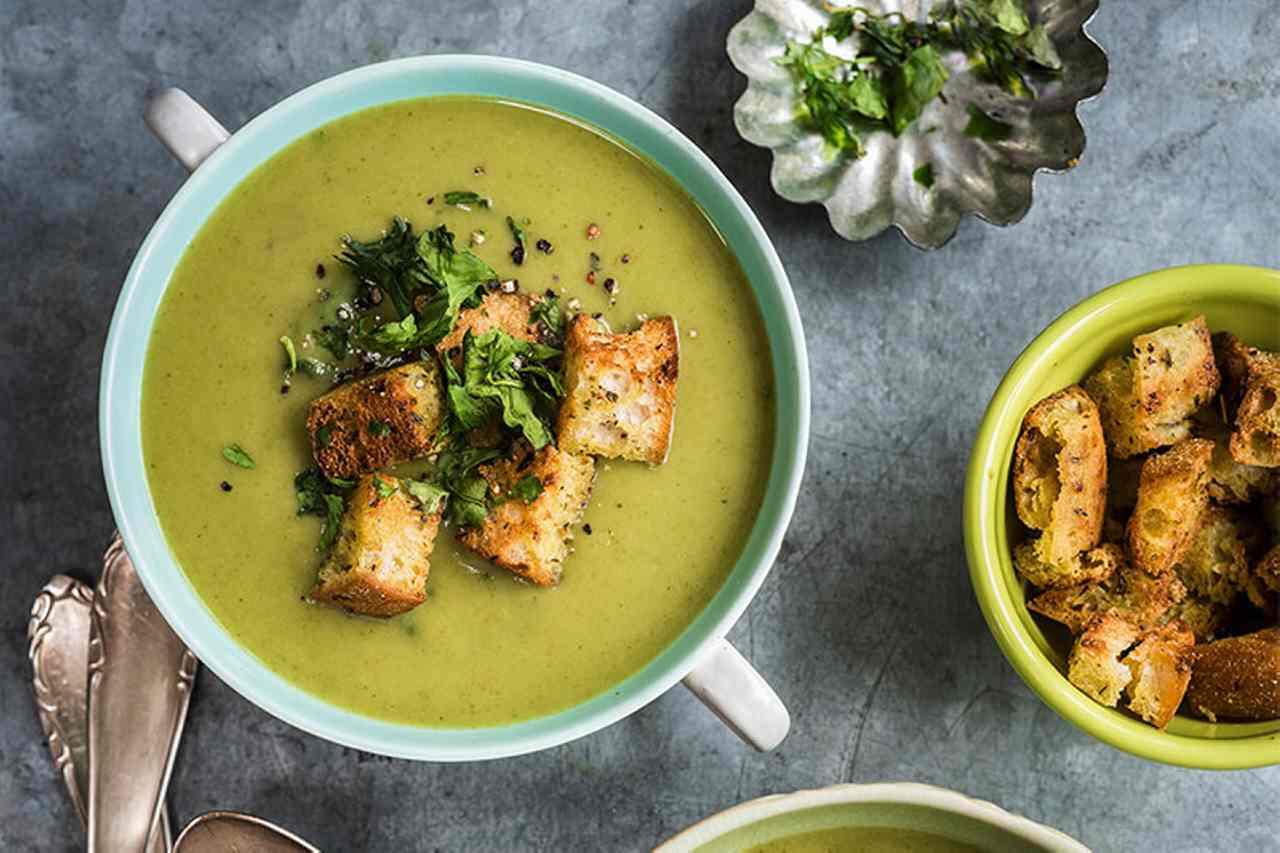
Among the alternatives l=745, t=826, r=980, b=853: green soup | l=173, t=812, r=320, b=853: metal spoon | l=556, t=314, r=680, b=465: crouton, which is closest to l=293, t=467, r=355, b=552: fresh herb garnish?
l=556, t=314, r=680, b=465: crouton

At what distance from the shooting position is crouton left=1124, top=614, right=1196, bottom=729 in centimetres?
214

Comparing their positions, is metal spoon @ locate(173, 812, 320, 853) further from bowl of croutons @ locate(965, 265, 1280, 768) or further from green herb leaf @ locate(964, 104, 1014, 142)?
green herb leaf @ locate(964, 104, 1014, 142)

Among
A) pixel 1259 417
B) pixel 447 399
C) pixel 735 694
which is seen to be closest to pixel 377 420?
pixel 447 399

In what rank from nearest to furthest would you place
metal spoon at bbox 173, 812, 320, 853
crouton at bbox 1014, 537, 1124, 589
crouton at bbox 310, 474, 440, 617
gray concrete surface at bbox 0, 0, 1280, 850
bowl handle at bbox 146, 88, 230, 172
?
crouton at bbox 310, 474, 440, 617 → bowl handle at bbox 146, 88, 230, 172 → crouton at bbox 1014, 537, 1124, 589 → metal spoon at bbox 173, 812, 320, 853 → gray concrete surface at bbox 0, 0, 1280, 850

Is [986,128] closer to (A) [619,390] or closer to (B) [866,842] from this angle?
(A) [619,390]

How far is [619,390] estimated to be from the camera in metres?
2.01

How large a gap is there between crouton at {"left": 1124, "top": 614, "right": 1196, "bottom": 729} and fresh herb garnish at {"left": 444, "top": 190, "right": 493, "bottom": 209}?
1.29m

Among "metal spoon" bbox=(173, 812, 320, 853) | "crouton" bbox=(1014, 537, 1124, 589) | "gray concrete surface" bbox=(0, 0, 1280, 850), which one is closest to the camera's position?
"crouton" bbox=(1014, 537, 1124, 589)

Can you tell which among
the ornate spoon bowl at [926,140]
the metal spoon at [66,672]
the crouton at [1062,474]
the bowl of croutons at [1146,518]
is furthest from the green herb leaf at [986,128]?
the metal spoon at [66,672]

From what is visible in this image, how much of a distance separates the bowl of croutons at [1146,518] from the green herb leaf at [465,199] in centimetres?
91

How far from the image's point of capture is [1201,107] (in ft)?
8.48

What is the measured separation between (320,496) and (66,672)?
76 centimetres

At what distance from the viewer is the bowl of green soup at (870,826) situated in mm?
2164

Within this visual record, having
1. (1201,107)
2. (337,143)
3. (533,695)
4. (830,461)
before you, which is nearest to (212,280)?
(337,143)
